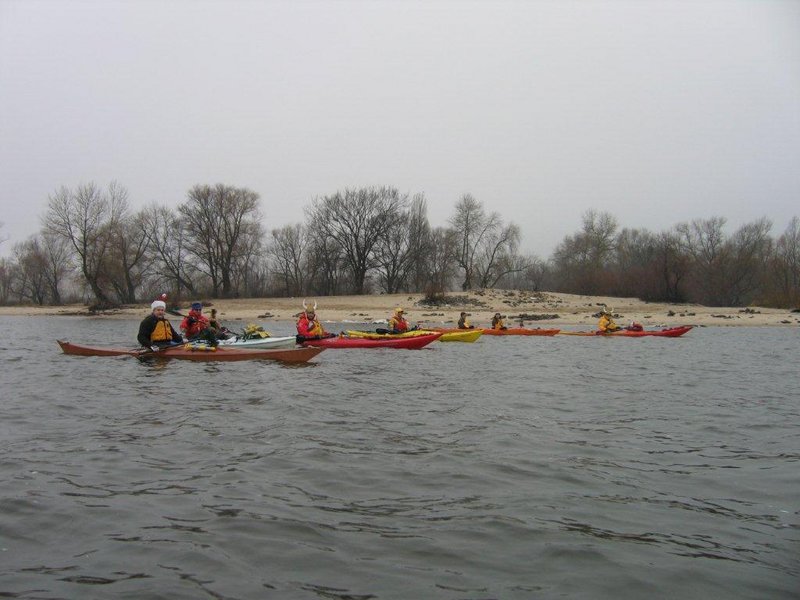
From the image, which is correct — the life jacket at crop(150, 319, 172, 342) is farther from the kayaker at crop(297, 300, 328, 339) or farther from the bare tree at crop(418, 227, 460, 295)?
the bare tree at crop(418, 227, 460, 295)

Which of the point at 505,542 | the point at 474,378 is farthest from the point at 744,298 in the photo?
the point at 505,542

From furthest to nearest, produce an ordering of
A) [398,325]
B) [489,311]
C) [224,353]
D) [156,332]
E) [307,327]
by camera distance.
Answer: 1. [489,311]
2. [398,325]
3. [307,327]
4. [156,332]
5. [224,353]

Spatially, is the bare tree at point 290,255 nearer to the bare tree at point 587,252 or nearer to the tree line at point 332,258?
the tree line at point 332,258

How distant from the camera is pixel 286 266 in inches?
2406

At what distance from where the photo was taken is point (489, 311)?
3747 centimetres

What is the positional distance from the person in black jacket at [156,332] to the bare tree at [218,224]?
124ft

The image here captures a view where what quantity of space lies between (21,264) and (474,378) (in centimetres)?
6317

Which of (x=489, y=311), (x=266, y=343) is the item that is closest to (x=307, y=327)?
(x=266, y=343)

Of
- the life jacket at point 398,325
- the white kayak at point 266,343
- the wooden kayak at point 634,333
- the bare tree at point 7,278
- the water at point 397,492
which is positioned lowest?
Result: the water at point 397,492

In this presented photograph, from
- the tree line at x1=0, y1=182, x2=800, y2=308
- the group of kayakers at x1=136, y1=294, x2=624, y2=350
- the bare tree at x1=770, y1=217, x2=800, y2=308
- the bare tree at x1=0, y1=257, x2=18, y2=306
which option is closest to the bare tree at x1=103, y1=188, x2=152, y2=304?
the tree line at x1=0, y1=182, x2=800, y2=308

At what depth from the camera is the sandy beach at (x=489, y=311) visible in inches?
1288

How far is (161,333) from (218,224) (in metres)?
38.4

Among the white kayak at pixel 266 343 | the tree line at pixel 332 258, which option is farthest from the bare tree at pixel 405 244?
the white kayak at pixel 266 343

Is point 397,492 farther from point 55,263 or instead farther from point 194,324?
point 55,263
